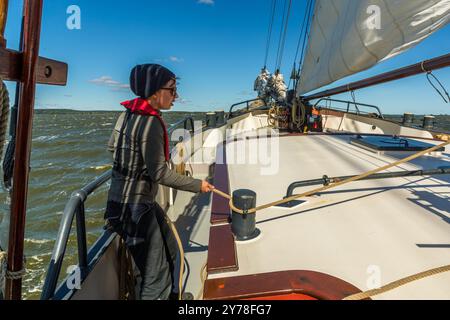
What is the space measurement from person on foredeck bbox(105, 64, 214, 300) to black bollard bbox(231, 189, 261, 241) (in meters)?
0.34

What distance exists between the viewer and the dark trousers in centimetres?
186

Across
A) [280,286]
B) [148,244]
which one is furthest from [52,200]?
[280,286]

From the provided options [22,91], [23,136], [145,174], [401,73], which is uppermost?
[401,73]

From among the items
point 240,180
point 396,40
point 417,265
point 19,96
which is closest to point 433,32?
point 396,40

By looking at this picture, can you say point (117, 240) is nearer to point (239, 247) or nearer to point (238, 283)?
point (239, 247)

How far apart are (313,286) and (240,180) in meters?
1.73

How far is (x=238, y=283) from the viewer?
132 centimetres

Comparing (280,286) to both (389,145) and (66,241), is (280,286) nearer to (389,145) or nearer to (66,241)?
(66,241)

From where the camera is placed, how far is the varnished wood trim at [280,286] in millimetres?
1223

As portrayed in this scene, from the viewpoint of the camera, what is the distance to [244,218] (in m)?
1.73

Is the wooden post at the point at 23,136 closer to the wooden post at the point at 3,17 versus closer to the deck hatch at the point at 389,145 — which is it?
the wooden post at the point at 3,17

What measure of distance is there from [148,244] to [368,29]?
2.60 meters

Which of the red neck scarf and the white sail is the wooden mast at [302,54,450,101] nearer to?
the white sail

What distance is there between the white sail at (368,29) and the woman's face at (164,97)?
6.04 ft
